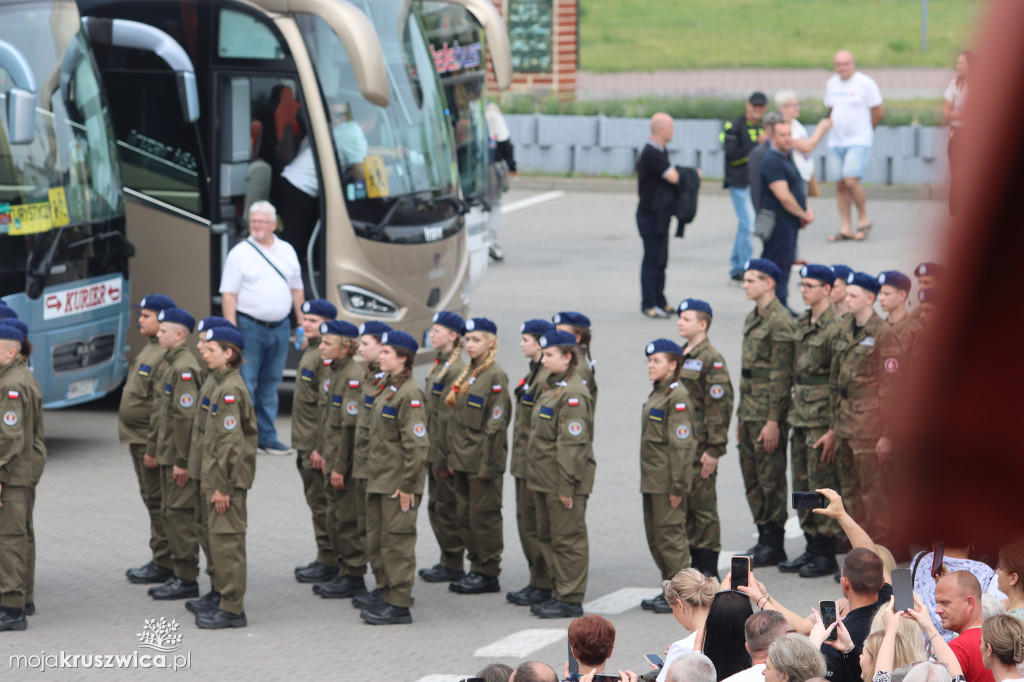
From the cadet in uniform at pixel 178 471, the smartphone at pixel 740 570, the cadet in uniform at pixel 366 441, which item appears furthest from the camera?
the cadet in uniform at pixel 178 471

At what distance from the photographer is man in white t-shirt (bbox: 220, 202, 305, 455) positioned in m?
10.8

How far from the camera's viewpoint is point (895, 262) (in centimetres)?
86

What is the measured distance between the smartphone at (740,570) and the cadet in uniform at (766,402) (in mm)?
3597

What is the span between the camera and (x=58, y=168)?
1032 centimetres

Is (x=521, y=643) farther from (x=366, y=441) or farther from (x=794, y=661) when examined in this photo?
(x=794, y=661)

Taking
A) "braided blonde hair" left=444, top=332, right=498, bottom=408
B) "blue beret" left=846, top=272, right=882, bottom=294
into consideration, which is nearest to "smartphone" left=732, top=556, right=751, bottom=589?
"blue beret" left=846, top=272, right=882, bottom=294

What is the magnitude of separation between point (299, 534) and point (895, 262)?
848 centimetres

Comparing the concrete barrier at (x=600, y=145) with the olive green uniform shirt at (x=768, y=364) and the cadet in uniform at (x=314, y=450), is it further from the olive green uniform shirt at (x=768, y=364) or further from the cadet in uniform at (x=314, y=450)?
the cadet in uniform at (x=314, y=450)

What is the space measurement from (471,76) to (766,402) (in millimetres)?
8421

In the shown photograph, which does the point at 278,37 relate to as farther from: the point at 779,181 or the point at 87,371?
the point at 779,181

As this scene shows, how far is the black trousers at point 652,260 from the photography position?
15.0 meters

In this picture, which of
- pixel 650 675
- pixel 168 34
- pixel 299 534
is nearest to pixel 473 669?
pixel 650 675

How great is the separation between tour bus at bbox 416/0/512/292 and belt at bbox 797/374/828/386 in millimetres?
5475

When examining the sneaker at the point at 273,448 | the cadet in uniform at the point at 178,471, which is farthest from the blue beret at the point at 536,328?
the sneaker at the point at 273,448
